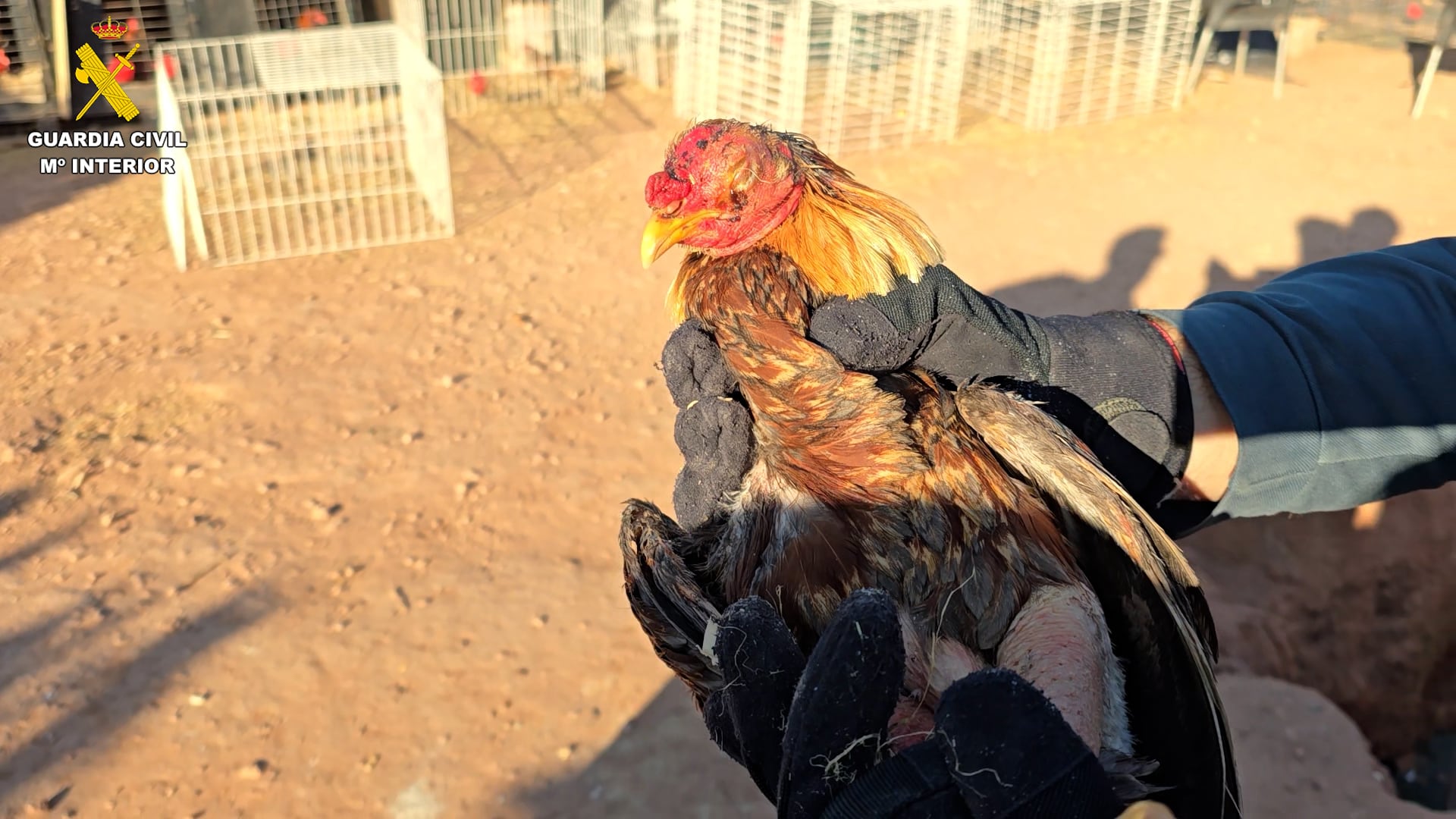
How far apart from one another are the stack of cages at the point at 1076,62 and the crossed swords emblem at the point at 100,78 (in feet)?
29.7

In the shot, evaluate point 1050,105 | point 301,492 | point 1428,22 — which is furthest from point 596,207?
point 1428,22

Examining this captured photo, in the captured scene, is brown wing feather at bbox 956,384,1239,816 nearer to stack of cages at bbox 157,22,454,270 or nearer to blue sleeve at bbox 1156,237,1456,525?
blue sleeve at bbox 1156,237,1456,525

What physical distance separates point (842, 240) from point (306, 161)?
24.0 feet

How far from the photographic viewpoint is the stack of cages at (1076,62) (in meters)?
10.6

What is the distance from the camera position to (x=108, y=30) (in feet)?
34.6

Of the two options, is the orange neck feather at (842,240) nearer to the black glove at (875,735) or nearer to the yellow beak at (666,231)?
the yellow beak at (666,231)

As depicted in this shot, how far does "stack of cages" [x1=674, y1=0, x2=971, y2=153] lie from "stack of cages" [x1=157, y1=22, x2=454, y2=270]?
2.65 m

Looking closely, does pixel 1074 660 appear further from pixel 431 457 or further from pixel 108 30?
pixel 108 30

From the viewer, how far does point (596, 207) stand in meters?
9.15

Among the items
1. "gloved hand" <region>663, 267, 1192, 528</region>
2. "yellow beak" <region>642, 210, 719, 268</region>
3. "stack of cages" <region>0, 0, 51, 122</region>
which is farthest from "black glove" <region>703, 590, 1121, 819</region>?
"stack of cages" <region>0, 0, 51, 122</region>

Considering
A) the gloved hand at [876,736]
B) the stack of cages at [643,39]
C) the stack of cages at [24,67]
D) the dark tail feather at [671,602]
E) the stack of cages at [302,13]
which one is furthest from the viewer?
the stack of cages at [643,39]

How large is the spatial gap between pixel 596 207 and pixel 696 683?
22.9 ft

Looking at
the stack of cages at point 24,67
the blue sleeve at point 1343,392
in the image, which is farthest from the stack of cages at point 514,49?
the blue sleeve at point 1343,392

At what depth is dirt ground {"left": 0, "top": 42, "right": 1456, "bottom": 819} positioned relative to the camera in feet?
13.8
